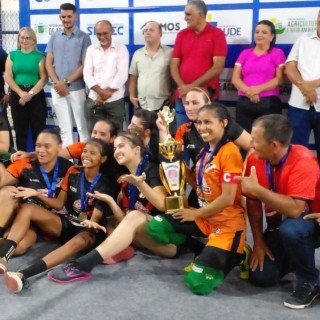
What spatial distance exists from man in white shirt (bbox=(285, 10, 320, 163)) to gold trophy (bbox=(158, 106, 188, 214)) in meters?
1.70

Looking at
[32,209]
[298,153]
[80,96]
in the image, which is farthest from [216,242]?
[80,96]

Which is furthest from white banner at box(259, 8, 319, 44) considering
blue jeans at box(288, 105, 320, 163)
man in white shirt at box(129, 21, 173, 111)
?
man in white shirt at box(129, 21, 173, 111)

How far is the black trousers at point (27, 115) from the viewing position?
4.98 metres

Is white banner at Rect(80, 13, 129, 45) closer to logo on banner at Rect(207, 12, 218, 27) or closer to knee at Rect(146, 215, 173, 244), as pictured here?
logo on banner at Rect(207, 12, 218, 27)

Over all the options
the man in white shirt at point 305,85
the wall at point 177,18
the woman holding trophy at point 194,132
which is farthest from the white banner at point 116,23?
the woman holding trophy at point 194,132

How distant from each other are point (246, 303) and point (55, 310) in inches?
34.3

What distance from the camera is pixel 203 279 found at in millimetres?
2383

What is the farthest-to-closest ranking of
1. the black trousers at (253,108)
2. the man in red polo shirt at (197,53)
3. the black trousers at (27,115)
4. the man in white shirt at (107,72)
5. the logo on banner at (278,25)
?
the black trousers at (27,115)
the man in white shirt at (107,72)
the logo on banner at (278,25)
the man in red polo shirt at (197,53)
the black trousers at (253,108)

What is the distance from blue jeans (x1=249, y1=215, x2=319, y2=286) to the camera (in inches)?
88.5

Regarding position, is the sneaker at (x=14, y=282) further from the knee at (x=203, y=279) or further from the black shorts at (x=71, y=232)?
the knee at (x=203, y=279)

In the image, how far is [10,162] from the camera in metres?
3.31

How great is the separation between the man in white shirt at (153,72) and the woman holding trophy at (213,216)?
2.05 metres

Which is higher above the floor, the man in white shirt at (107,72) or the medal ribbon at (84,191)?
the man in white shirt at (107,72)

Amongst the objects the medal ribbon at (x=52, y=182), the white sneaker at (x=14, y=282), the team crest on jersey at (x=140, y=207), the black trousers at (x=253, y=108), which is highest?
Result: the black trousers at (x=253, y=108)
